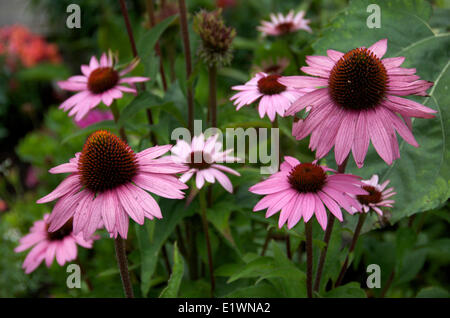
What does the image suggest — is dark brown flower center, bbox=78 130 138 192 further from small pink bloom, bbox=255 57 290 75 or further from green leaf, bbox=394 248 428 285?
green leaf, bbox=394 248 428 285

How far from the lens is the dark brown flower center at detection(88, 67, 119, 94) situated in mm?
912

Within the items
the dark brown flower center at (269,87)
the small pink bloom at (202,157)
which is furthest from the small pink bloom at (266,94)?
the small pink bloom at (202,157)

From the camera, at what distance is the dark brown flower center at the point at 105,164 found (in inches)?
24.0

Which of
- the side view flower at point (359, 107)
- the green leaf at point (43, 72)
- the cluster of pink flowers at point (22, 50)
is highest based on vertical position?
the cluster of pink flowers at point (22, 50)

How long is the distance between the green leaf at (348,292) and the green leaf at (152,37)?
0.65 metres

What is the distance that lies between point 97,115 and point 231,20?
6.06 ft

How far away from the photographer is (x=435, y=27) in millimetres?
978

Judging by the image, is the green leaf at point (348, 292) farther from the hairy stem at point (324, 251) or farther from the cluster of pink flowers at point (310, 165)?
the cluster of pink flowers at point (310, 165)

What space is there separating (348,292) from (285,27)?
34.4 inches

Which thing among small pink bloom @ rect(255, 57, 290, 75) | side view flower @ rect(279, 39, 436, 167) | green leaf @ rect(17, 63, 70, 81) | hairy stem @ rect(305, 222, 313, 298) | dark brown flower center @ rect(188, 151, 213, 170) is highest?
green leaf @ rect(17, 63, 70, 81)

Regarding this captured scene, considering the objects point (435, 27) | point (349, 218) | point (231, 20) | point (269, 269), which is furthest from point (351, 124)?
point (231, 20)

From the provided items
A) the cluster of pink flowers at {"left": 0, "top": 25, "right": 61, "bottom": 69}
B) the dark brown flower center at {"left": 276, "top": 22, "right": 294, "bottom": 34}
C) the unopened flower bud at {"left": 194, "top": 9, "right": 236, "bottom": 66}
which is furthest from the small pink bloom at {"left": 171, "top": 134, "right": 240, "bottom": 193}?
the cluster of pink flowers at {"left": 0, "top": 25, "right": 61, "bottom": 69}

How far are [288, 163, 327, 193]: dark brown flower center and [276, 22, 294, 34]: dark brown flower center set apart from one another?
81 centimetres

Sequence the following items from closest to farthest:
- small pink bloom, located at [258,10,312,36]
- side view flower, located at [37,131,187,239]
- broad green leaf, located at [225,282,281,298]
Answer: side view flower, located at [37,131,187,239], broad green leaf, located at [225,282,281,298], small pink bloom, located at [258,10,312,36]
